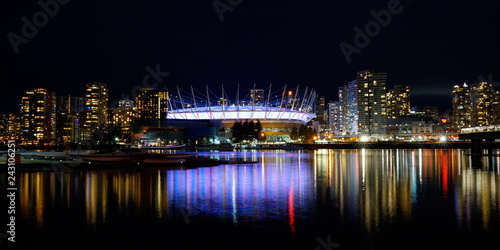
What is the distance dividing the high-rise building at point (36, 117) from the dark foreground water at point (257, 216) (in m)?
175

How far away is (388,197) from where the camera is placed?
2120 centimetres

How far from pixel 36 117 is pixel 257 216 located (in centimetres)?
19025

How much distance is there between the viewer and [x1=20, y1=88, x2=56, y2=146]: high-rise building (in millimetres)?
183625

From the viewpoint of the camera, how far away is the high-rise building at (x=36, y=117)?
183625mm

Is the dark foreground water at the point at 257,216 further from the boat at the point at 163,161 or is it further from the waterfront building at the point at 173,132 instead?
the waterfront building at the point at 173,132

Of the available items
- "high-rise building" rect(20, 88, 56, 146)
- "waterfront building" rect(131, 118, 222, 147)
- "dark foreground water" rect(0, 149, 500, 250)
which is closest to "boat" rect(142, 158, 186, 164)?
"dark foreground water" rect(0, 149, 500, 250)

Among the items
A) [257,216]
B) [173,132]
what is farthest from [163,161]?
[173,132]

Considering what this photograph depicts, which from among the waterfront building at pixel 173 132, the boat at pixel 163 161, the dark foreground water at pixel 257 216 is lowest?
the dark foreground water at pixel 257 216

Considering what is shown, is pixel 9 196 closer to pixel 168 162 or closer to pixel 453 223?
pixel 453 223

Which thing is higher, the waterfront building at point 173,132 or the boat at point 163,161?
the waterfront building at point 173,132

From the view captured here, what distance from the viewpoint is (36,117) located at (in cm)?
18412

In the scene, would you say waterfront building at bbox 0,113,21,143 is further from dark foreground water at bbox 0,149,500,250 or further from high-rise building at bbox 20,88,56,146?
dark foreground water at bbox 0,149,500,250

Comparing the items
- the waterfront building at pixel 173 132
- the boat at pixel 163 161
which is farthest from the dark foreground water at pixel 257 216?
the waterfront building at pixel 173 132

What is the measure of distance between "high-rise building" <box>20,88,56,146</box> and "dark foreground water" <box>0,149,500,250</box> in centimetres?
17460
